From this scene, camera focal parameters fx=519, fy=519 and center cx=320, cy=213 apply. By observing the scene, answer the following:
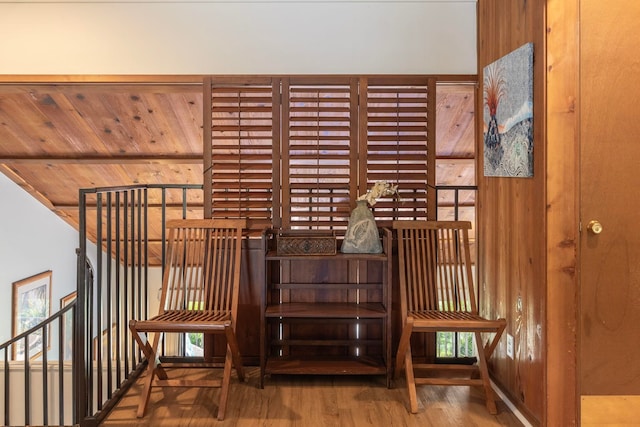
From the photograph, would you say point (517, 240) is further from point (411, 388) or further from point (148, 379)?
point (148, 379)

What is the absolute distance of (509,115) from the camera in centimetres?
257

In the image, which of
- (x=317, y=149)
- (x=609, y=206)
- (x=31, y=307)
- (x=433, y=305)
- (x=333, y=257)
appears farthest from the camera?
(x=31, y=307)

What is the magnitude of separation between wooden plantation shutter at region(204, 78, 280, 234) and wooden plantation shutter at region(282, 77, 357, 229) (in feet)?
0.24

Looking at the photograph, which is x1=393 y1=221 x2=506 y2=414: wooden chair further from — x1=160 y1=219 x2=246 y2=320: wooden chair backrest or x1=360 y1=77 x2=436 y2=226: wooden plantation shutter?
x1=160 y1=219 x2=246 y2=320: wooden chair backrest

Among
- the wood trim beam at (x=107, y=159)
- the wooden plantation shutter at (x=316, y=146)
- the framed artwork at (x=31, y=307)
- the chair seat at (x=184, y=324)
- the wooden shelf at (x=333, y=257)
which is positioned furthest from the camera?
the framed artwork at (x=31, y=307)

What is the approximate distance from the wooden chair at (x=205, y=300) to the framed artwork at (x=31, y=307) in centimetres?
311

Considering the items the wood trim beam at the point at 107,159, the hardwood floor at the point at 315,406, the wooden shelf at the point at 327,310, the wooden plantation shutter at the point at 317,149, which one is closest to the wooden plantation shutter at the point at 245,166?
the wooden plantation shutter at the point at 317,149

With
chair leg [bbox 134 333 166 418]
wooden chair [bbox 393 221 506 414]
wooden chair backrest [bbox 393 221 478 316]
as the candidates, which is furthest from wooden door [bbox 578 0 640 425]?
chair leg [bbox 134 333 166 418]

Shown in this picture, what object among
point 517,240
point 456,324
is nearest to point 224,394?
point 456,324

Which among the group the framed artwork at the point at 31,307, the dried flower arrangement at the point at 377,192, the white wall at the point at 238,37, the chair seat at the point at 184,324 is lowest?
the framed artwork at the point at 31,307

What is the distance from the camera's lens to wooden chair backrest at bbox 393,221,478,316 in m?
2.90

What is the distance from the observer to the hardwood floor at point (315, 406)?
97.4 inches

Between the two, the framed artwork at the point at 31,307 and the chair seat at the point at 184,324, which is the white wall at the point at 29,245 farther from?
the chair seat at the point at 184,324

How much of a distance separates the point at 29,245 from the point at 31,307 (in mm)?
667
